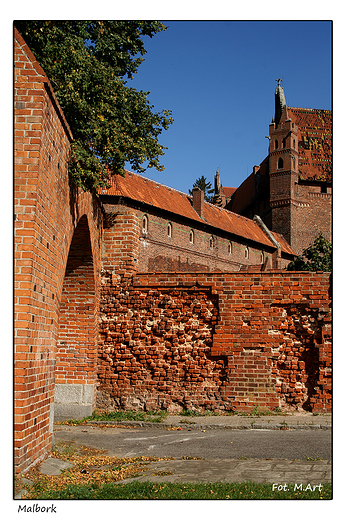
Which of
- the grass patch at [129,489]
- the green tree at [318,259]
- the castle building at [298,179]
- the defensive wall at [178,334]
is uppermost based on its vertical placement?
the castle building at [298,179]

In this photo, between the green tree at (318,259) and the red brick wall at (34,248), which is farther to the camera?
Result: the green tree at (318,259)

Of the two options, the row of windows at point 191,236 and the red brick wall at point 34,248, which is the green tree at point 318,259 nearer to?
the row of windows at point 191,236

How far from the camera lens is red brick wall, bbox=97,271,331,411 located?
10.0 m

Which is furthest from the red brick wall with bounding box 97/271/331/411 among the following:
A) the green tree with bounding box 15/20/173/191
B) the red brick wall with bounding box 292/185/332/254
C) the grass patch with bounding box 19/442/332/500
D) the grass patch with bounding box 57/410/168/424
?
the red brick wall with bounding box 292/185/332/254

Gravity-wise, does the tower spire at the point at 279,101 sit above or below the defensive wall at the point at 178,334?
above

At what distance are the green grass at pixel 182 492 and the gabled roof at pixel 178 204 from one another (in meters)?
22.0

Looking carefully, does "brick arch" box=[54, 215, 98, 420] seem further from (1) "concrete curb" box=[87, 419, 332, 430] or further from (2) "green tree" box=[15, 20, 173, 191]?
(2) "green tree" box=[15, 20, 173, 191]

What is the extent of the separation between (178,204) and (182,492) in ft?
109

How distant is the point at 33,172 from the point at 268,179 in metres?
50.9

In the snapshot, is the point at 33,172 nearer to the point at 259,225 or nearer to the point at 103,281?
the point at 103,281

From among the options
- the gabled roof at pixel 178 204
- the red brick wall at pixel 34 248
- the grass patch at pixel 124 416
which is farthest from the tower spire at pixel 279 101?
the red brick wall at pixel 34 248

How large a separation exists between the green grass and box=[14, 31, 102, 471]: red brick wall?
22.5 inches

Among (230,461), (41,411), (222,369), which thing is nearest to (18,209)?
(41,411)

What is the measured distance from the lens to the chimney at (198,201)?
128 feet
